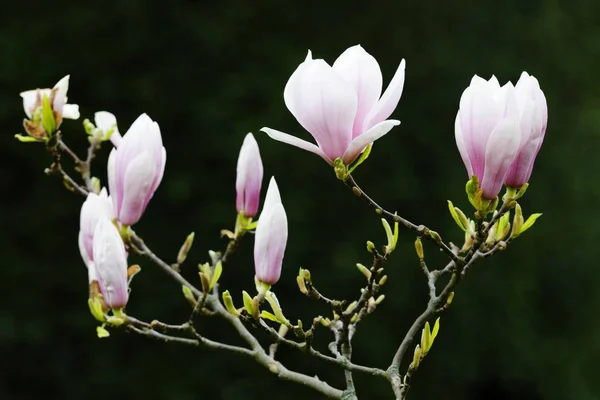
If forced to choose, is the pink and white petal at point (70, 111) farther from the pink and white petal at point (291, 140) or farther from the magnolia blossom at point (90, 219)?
the pink and white petal at point (291, 140)

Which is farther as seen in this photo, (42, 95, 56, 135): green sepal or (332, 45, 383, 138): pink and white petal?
(42, 95, 56, 135): green sepal

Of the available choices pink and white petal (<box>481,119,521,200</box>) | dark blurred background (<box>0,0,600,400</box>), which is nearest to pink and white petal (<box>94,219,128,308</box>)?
pink and white petal (<box>481,119,521,200</box>)

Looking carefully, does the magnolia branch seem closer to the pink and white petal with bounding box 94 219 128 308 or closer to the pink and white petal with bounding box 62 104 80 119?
the pink and white petal with bounding box 94 219 128 308

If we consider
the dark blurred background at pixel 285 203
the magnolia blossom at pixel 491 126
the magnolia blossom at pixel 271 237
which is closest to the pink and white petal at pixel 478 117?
the magnolia blossom at pixel 491 126

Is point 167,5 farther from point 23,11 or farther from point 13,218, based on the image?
point 13,218

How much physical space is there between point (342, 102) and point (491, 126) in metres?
0.08

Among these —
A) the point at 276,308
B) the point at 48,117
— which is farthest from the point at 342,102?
the point at 48,117

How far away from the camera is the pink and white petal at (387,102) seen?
396 millimetres

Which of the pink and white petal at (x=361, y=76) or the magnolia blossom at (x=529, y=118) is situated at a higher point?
the magnolia blossom at (x=529, y=118)

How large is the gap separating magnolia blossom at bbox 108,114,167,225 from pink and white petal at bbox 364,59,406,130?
14cm

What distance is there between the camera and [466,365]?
1.53m

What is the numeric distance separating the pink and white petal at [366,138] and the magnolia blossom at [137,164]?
0.44 feet

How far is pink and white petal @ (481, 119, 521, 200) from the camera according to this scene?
0.38 metres

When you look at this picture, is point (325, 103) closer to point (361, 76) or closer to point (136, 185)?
point (361, 76)
